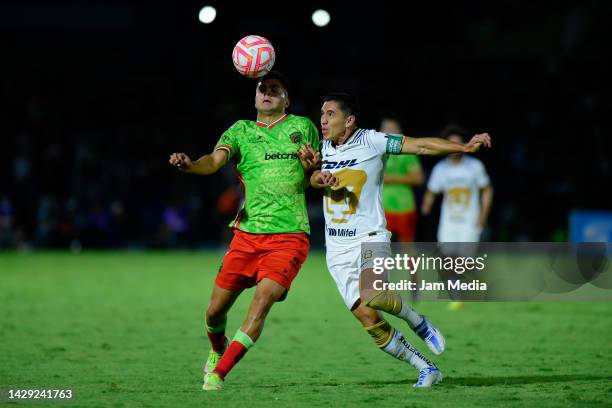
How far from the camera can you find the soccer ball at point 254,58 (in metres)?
8.47

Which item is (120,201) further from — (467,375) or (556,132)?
(467,375)

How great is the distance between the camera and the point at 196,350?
34.4ft

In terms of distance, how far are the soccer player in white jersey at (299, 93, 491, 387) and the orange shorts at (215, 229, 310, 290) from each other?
0.36m

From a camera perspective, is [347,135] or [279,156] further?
[347,135]

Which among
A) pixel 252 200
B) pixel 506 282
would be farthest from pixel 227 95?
pixel 252 200

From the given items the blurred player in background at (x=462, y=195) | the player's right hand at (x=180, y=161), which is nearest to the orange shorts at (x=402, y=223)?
the blurred player in background at (x=462, y=195)

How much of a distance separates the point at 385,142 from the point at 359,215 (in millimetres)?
635

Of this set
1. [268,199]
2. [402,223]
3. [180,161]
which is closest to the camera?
[180,161]

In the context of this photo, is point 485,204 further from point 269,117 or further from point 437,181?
point 269,117

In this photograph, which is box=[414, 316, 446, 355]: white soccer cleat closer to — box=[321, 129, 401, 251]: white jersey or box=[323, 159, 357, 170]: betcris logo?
box=[321, 129, 401, 251]: white jersey

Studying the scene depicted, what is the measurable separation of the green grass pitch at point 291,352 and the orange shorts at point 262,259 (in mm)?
874

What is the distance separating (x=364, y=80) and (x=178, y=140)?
651 centimetres

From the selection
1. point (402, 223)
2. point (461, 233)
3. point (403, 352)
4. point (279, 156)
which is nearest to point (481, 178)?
point (461, 233)

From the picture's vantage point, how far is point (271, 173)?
8.23 meters
